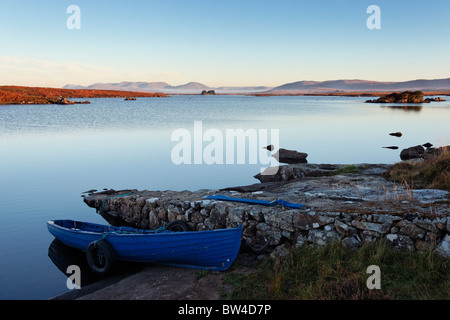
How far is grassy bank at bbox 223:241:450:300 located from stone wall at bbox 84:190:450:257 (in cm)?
33

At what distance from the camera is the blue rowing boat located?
8953 mm

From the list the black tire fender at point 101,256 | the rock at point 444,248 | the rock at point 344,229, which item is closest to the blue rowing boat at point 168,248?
the black tire fender at point 101,256

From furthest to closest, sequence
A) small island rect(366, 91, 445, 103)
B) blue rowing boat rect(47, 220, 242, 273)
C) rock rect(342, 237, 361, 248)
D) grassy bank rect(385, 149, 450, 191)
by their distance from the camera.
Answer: small island rect(366, 91, 445, 103) < grassy bank rect(385, 149, 450, 191) < blue rowing boat rect(47, 220, 242, 273) < rock rect(342, 237, 361, 248)

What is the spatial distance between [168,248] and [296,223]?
3.57m

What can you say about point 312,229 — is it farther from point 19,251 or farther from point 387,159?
point 387,159

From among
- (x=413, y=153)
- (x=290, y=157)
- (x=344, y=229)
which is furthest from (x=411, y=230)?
(x=413, y=153)

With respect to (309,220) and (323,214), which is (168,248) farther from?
(323,214)

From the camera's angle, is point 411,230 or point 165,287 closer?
point 411,230

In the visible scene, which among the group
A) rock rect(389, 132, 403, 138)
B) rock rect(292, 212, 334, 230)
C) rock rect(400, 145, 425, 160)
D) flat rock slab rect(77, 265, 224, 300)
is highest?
rock rect(389, 132, 403, 138)

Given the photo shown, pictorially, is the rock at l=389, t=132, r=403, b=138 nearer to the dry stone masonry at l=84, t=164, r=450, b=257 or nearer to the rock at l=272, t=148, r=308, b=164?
the rock at l=272, t=148, r=308, b=164

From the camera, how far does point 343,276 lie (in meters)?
7.49

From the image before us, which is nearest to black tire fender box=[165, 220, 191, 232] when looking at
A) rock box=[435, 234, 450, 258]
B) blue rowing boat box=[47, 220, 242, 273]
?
blue rowing boat box=[47, 220, 242, 273]

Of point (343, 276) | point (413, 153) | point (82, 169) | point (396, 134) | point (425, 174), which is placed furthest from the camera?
point (396, 134)

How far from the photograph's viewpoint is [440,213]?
8312 millimetres
